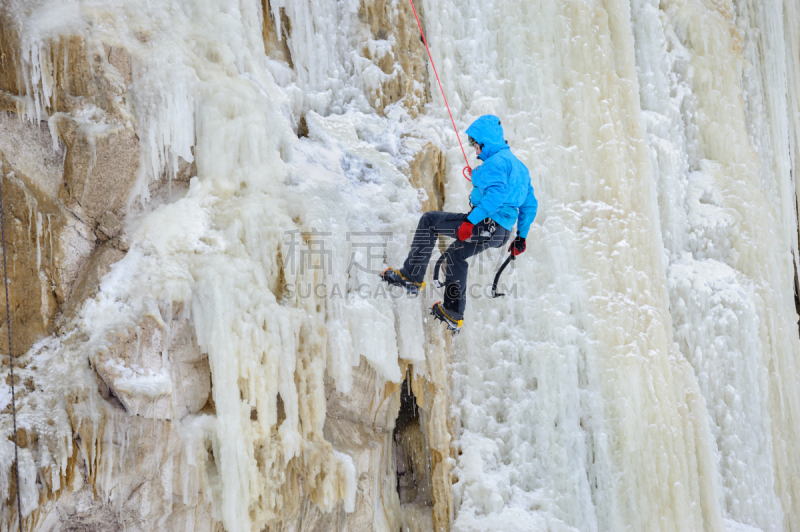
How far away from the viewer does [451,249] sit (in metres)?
4.89

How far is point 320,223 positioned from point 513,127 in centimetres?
240

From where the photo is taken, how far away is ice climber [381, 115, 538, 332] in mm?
4543

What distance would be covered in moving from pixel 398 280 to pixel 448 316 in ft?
1.72

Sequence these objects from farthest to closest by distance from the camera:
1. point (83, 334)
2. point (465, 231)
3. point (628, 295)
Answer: point (628, 295), point (465, 231), point (83, 334)

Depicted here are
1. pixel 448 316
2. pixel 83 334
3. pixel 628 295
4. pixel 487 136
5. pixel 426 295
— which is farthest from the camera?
pixel 628 295

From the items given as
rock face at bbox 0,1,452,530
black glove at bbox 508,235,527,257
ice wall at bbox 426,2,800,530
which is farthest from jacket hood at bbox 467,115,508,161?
rock face at bbox 0,1,452,530

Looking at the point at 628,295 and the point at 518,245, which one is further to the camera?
the point at 628,295

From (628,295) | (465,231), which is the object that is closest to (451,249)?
(465,231)

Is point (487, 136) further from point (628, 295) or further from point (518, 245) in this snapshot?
point (628, 295)

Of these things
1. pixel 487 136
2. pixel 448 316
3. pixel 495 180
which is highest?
pixel 487 136

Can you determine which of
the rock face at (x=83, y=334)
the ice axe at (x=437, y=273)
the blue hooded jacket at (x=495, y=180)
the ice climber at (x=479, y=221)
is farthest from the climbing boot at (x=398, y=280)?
the rock face at (x=83, y=334)

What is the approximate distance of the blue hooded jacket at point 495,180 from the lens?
178 inches

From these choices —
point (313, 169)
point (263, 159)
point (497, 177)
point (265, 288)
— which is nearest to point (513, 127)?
point (497, 177)

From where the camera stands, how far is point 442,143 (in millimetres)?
6023
